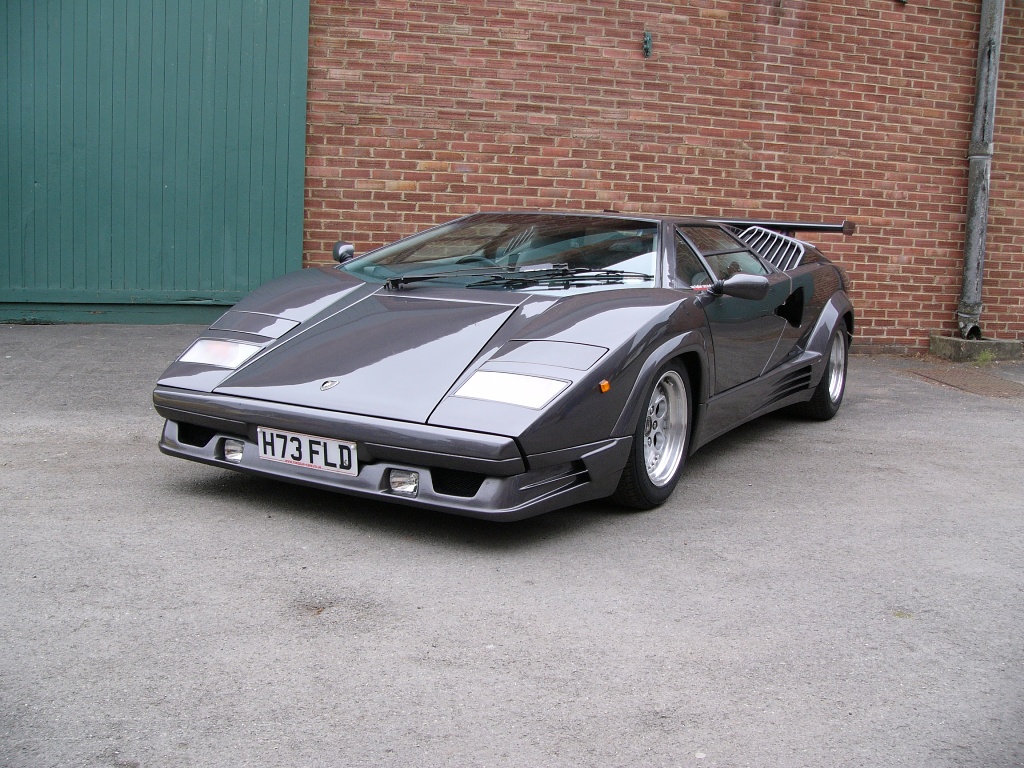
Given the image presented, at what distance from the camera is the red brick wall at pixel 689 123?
8.46m

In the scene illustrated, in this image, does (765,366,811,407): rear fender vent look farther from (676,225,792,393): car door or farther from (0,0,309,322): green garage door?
(0,0,309,322): green garage door

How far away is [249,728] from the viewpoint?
2.55 m

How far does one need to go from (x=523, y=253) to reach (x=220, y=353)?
4.74 feet

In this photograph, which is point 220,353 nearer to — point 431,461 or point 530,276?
point 431,461

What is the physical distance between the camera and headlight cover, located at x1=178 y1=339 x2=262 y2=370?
4.35 meters

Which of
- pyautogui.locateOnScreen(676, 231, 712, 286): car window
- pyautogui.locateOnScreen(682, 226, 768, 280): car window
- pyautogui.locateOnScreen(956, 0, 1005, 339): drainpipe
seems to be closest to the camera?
pyautogui.locateOnScreen(676, 231, 712, 286): car window

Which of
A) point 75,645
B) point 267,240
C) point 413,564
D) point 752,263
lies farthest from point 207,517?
point 267,240

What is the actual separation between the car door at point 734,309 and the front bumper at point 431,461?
3.50 feet

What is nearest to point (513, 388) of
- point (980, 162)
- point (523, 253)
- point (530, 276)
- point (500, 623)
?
point (500, 623)

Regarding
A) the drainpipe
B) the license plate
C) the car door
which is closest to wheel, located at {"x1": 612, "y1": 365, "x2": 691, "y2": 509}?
the car door

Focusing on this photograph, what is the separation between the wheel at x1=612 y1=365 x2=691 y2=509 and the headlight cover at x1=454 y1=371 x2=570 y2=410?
0.50 meters

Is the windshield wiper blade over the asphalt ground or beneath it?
over

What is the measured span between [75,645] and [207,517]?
1172mm

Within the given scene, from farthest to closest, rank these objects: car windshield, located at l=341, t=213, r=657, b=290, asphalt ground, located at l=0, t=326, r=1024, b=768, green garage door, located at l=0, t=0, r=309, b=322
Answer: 1. green garage door, located at l=0, t=0, r=309, b=322
2. car windshield, located at l=341, t=213, r=657, b=290
3. asphalt ground, located at l=0, t=326, r=1024, b=768
